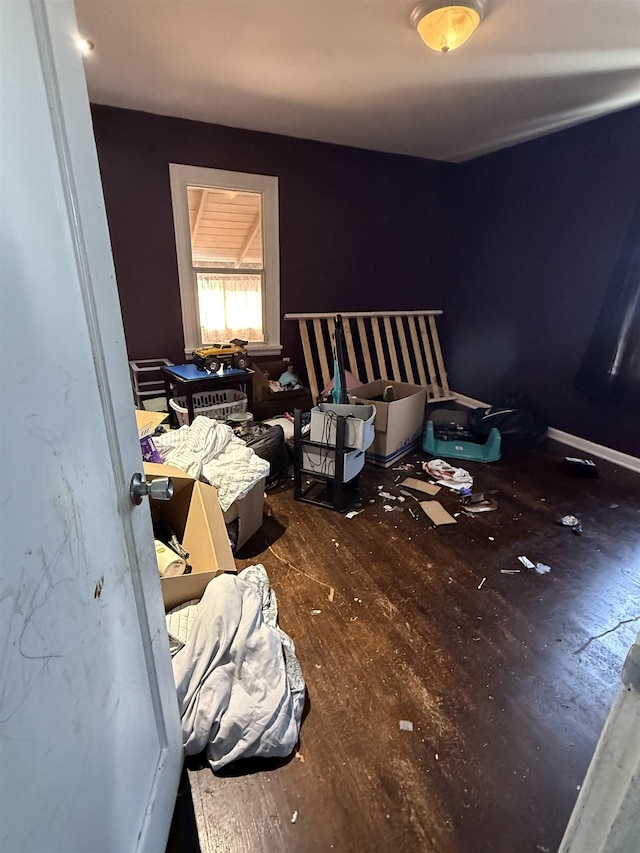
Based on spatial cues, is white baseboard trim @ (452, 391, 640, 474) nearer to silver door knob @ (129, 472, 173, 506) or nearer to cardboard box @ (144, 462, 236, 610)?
cardboard box @ (144, 462, 236, 610)

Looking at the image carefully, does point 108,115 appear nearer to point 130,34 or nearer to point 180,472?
point 130,34

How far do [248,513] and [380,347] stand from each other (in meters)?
2.63

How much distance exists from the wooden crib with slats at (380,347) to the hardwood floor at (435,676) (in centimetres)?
185

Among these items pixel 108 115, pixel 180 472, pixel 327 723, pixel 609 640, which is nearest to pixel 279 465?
pixel 180 472

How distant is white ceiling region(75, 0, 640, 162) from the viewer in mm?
1829

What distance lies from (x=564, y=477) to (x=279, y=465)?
6.60 ft

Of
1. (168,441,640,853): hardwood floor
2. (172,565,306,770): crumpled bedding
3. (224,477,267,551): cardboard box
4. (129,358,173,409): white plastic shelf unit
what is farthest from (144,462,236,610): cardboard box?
(129,358,173,409): white plastic shelf unit

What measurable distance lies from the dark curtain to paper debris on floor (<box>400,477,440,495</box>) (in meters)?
1.57

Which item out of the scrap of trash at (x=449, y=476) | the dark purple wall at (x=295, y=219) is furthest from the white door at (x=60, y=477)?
the dark purple wall at (x=295, y=219)

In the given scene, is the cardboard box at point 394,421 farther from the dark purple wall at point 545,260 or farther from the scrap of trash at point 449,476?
the dark purple wall at point 545,260

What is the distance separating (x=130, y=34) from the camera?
2.00 metres

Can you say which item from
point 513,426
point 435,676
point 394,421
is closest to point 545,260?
point 513,426

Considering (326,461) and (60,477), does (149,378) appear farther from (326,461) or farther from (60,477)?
(60,477)

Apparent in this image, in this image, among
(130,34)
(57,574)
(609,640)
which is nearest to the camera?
(57,574)
